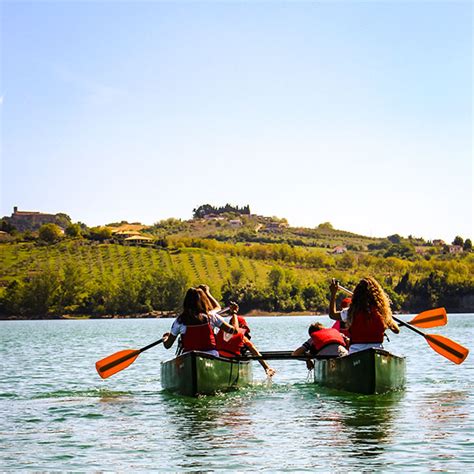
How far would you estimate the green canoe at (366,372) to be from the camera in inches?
767

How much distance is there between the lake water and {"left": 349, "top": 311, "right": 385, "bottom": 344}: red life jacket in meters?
1.35

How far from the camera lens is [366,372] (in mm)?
19578

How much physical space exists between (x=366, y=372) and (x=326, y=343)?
104 inches

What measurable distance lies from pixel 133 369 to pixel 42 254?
158 meters

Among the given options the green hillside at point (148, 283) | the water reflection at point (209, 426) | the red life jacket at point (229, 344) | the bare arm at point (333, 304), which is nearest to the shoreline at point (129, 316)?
the green hillside at point (148, 283)

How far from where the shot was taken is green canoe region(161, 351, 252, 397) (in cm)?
1983

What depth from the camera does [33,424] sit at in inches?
694

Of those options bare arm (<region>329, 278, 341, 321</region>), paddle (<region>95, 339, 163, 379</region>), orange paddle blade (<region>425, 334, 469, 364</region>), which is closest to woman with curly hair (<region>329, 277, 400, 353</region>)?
bare arm (<region>329, 278, 341, 321</region>)

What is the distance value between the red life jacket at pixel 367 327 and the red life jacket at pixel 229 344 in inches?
156

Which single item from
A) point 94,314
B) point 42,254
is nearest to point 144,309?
point 94,314

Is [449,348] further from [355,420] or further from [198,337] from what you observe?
[198,337]

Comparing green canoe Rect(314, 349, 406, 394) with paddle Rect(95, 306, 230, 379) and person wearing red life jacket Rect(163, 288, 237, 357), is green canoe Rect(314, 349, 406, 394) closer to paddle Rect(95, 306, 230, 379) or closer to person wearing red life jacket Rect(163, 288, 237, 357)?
person wearing red life jacket Rect(163, 288, 237, 357)

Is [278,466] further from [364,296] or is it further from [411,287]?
[411,287]

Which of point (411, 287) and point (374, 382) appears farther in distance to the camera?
point (411, 287)
